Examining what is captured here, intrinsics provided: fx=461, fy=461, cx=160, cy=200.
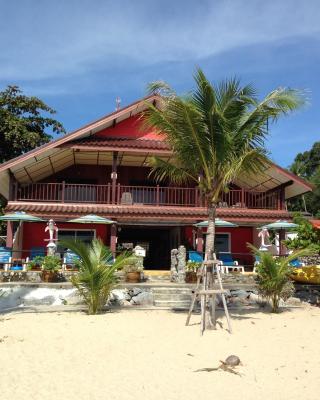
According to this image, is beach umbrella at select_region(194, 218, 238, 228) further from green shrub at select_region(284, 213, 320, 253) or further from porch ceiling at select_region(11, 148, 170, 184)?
porch ceiling at select_region(11, 148, 170, 184)

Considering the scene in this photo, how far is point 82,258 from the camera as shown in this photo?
1057 centimetres

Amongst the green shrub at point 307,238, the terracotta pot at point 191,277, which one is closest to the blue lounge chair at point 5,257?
the terracotta pot at point 191,277

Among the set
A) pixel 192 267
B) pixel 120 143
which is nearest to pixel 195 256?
pixel 192 267

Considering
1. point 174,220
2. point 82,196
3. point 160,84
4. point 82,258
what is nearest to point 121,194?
point 82,196

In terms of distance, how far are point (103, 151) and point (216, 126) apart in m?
9.44

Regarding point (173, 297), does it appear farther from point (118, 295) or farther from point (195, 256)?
point (195, 256)

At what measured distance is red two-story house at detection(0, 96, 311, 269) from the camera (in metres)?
17.4

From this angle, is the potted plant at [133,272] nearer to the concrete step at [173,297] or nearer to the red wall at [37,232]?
the concrete step at [173,297]

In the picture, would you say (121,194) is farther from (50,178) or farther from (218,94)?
(218,94)

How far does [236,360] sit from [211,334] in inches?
82.0

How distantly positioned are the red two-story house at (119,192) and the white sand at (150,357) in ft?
23.9

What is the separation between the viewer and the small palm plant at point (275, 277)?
11.3 meters

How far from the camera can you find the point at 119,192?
18500mm

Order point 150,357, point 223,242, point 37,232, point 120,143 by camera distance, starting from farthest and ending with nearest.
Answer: point 223,242
point 37,232
point 120,143
point 150,357
